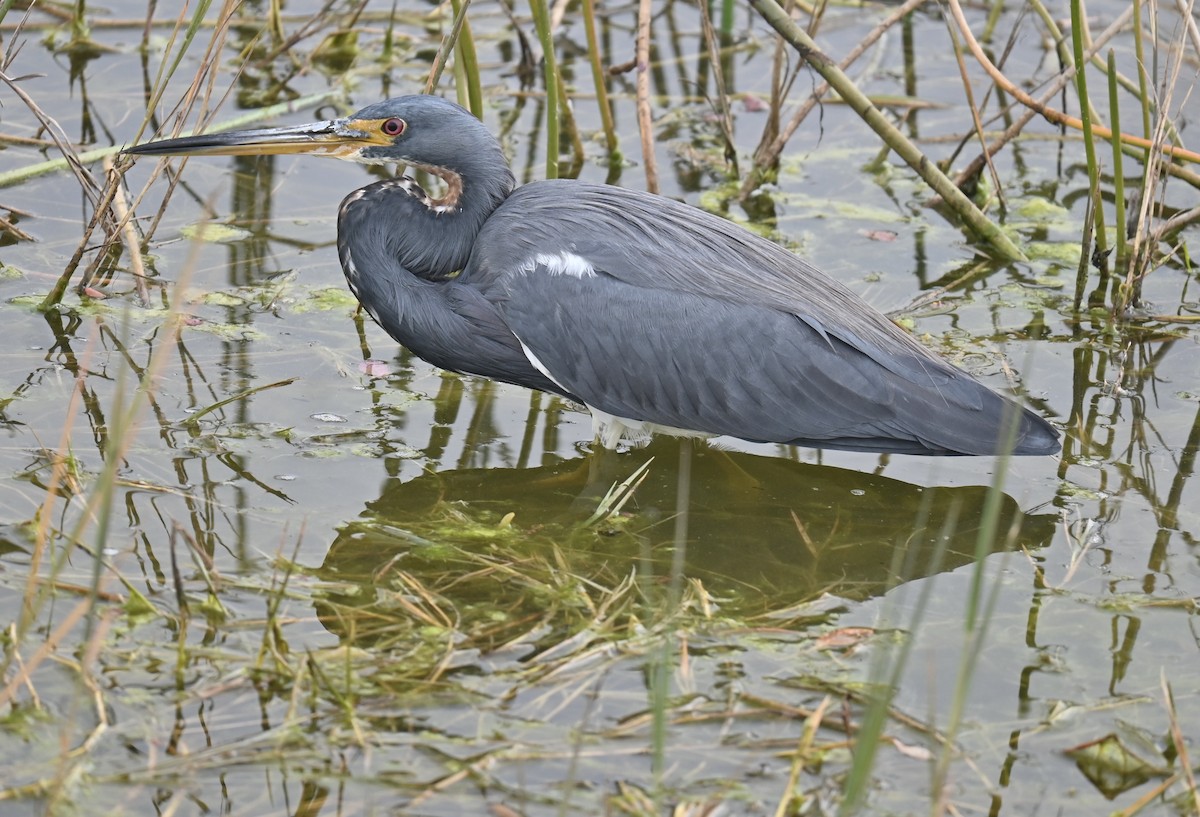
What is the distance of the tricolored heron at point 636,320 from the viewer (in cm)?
484

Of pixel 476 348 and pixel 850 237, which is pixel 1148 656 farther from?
pixel 850 237

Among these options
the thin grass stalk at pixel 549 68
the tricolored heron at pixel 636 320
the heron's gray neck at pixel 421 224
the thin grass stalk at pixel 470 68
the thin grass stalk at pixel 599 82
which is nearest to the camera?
the tricolored heron at pixel 636 320

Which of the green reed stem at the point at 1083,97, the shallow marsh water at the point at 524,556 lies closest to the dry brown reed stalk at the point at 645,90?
the shallow marsh water at the point at 524,556

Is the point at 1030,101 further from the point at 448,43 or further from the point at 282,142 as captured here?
the point at 282,142

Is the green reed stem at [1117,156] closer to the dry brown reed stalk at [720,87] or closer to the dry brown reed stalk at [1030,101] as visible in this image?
the dry brown reed stalk at [1030,101]

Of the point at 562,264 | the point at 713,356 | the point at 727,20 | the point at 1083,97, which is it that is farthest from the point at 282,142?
the point at 727,20

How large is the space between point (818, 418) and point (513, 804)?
6.80 feet

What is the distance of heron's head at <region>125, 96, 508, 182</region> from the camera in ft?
16.5

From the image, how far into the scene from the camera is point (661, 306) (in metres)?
4.86

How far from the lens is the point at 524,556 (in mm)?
4418

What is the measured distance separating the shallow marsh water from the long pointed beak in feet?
2.48

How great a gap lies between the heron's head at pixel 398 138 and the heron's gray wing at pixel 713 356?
540mm

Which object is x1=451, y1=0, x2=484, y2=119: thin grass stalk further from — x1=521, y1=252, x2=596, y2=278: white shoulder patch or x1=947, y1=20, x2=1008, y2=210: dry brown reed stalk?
x1=947, y1=20, x2=1008, y2=210: dry brown reed stalk

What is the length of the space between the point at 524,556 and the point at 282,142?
1796mm
